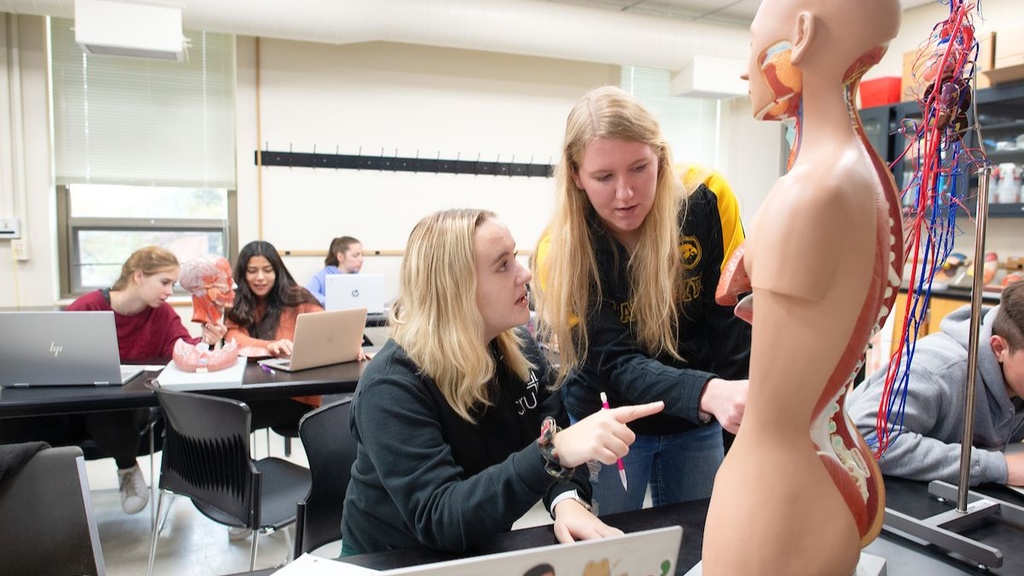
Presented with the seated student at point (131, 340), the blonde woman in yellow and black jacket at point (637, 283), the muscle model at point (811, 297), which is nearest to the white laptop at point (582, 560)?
the muscle model at point (811, 297)

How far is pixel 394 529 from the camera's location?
1137 mm

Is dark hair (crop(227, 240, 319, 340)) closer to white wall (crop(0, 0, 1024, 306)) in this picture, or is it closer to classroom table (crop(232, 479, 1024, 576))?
white wall (crop(0, 0, 1024, 306))

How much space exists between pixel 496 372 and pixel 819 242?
0.75 meters

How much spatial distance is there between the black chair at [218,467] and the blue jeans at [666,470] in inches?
40.0

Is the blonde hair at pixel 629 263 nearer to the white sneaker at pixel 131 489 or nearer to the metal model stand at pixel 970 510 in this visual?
the metal model stand at pixel 970 510

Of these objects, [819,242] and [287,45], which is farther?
[287,45]

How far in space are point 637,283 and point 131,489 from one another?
2521 mm

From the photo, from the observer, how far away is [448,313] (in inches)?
45.7

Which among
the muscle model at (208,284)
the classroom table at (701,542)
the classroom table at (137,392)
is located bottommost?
the classroom table at (137,392)

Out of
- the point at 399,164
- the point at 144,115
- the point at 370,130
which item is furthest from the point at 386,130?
the point at 144,115

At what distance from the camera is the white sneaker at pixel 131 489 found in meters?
2.75

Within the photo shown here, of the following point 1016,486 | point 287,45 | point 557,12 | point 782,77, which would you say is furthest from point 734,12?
point 782,77

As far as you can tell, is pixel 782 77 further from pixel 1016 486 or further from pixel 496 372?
pixel 1016 486

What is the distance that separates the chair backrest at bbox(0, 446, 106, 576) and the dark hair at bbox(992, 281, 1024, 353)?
1.87 metres
